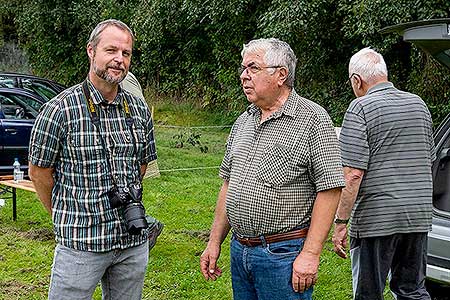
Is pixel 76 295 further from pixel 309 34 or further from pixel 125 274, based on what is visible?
pixel 309 34

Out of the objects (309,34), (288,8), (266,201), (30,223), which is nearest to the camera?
(266,201)

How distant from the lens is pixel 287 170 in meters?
2.95

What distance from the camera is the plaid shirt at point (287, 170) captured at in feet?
9.62

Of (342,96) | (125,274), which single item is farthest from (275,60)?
(342,96)

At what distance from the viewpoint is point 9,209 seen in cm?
840

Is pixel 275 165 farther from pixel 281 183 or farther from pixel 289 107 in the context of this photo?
pixel 289 107

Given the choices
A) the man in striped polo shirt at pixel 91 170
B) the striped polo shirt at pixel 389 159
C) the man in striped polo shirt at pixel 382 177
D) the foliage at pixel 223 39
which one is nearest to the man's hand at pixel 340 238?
the man in striped polo shirt at pixel 382 177

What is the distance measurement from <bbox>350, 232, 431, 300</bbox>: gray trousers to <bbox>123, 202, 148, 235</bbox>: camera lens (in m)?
1.40

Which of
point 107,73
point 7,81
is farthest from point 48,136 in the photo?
point 7,81

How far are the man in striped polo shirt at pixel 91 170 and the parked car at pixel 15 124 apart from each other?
21.9 feet

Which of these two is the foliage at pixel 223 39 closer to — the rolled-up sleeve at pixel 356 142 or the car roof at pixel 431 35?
the car roof at pixel 431 35

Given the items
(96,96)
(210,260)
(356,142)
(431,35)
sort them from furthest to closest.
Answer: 1. (431,35)
2. (356,142)
3. (210,260)
4. (96,96)

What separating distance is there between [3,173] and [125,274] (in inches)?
268

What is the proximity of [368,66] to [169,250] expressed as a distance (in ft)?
10.8
